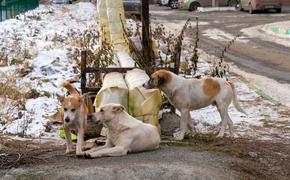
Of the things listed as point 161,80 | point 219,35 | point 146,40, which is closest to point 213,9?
point 219,35

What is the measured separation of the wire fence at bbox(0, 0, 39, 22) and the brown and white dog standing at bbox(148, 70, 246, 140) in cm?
2354

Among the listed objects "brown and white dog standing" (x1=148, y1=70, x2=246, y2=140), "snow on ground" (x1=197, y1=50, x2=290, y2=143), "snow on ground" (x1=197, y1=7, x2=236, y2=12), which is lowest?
"snow on ground" (x1=197, y1=50, x2=290, y2=143)

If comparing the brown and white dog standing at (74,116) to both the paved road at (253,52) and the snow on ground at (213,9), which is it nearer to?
the paved road at (253,52)

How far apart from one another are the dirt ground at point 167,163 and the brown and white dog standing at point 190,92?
0.59m

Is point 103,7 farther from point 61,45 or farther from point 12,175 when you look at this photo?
point 12,175

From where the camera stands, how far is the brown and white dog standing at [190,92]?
971 cm

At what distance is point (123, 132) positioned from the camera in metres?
8.07

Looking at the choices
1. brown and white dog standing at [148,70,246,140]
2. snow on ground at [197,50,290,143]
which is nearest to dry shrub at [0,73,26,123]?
brown and white dog standing at [148,70,246,140]

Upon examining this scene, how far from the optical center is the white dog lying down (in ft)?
26.3

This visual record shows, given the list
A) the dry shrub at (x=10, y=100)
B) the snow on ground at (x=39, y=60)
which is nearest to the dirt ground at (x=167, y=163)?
the snow on ground at (x=39, y=60)

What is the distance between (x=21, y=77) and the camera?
51.5 feet

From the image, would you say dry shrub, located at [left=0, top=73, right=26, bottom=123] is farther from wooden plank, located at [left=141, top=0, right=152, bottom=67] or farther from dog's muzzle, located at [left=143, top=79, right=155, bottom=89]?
dog's muzzle, located at [left=143, top=79, right=155, bottom=89]

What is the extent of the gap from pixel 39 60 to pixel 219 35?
43.8 feet

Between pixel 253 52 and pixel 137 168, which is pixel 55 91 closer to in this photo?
pixel 137 168
